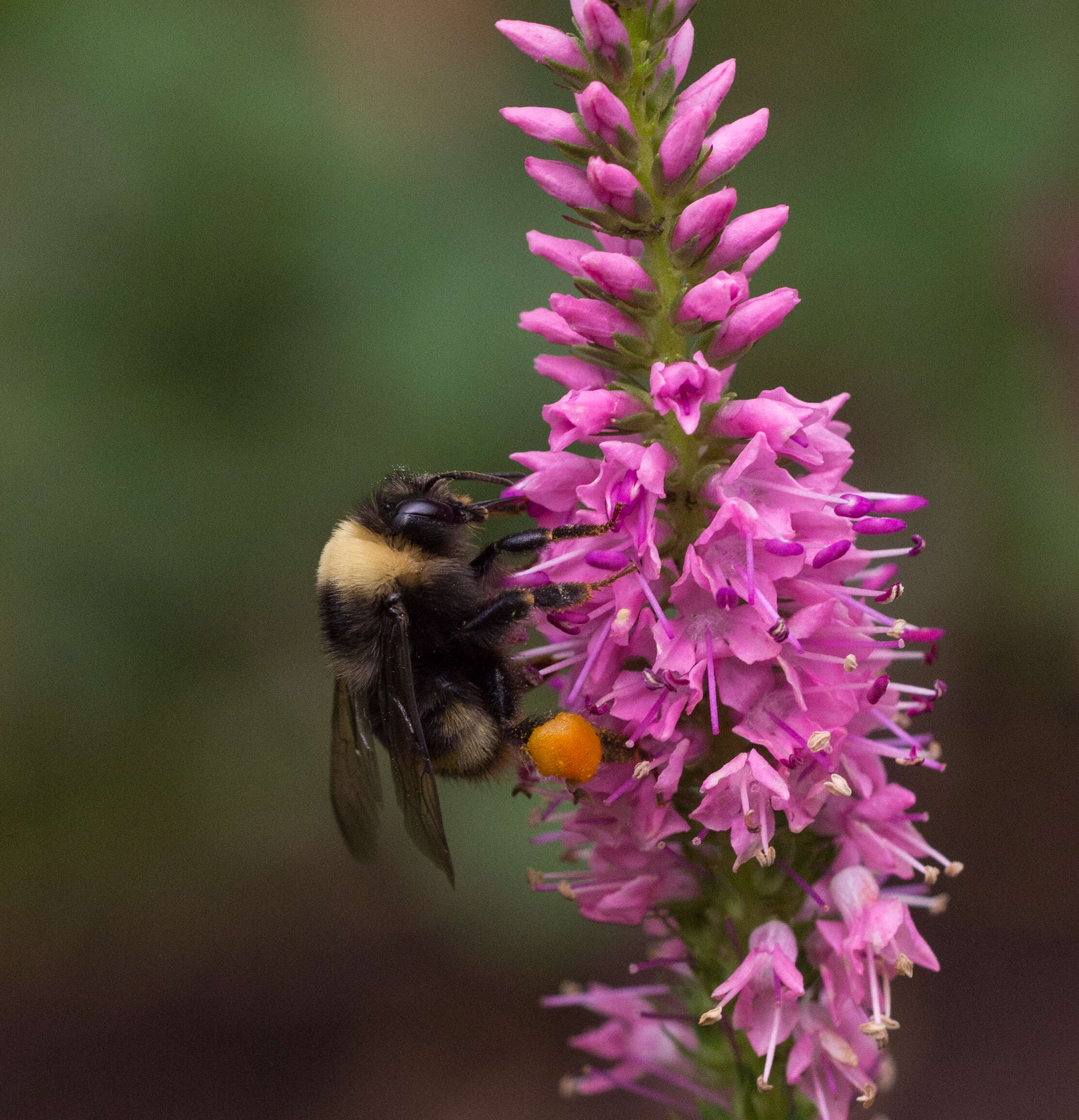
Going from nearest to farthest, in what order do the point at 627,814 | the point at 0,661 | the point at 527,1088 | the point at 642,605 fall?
the point at 642,605 < the point at 627,814 < the point at 0,661 < the point at 527,1088

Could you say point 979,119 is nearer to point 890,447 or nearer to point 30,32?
point 890,447

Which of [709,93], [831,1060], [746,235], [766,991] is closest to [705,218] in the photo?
[746,235]

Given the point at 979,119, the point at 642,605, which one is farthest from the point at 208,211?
the point at 642,605

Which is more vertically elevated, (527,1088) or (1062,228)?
(1062,228)

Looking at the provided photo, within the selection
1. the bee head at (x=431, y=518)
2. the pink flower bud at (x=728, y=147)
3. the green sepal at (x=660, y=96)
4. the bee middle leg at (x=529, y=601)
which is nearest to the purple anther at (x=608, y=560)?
the bee middle leg at (x=529, y=601)

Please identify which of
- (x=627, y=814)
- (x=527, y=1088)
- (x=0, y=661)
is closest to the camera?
(x=627, y=814)

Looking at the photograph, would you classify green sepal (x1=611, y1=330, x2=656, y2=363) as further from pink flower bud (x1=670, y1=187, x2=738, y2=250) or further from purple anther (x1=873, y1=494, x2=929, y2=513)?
purple anther (x1=873, y1=494, x2=929, y2=513)

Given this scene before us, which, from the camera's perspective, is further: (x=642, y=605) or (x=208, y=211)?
(x=208, y=211)
